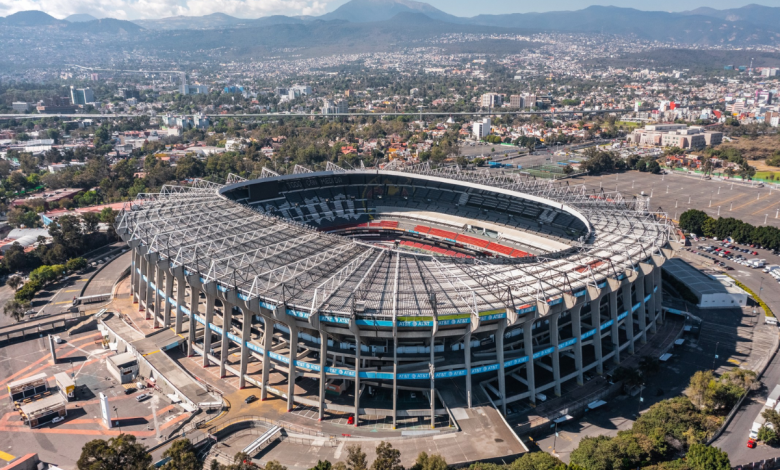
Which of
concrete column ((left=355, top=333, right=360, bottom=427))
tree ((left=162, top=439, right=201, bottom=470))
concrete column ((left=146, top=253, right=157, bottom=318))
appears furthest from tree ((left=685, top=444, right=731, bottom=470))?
concrete column ((left=146, top=253, right=157, bottom=318))

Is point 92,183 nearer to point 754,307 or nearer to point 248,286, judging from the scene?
point 248,286

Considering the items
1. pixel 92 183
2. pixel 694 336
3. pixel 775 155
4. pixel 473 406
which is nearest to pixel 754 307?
pixel 694 336

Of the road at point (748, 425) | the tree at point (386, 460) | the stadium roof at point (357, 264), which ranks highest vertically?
the stadium roof at point (357, 264)

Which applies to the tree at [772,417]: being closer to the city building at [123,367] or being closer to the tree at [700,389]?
the tree at [700,389]

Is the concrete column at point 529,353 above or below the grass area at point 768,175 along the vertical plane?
above

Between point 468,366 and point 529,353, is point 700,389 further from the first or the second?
point 468,366

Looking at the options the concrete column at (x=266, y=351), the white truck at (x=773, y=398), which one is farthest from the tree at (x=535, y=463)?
the white truck at (x=773, y=398)

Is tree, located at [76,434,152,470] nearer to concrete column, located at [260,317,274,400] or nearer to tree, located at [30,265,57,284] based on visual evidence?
concrete column, located at [260,317,274,400]

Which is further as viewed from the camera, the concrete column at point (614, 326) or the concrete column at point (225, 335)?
the concrete column at point (614, 326)
